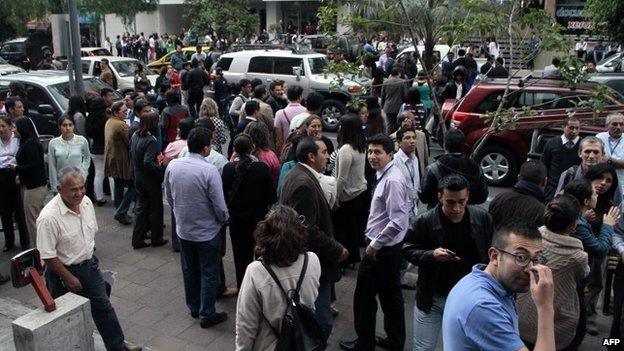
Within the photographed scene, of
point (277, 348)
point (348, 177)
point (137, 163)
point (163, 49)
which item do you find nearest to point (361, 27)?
point (348, 177)

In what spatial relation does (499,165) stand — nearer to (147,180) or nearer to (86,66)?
(147,180)

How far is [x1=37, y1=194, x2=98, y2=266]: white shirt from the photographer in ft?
14.2

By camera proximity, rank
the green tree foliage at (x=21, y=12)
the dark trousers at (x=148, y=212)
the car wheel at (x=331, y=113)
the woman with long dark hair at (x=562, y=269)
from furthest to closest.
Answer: the green tree foliage at (x=21, y=12), the car wheel at (x=331, y=113), the dark trousers at (x=148, y=212), the woman with long dark hair at (x=562, y=269)

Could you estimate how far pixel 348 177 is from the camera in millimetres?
6043

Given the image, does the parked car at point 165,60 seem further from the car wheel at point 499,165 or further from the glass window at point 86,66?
the car wheel at point 499,165

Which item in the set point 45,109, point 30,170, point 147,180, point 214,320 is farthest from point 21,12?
point 214,320

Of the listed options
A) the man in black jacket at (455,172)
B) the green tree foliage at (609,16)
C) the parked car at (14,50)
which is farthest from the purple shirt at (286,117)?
the parked car at (14,50)

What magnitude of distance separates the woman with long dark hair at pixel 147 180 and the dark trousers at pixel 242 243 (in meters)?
1.86

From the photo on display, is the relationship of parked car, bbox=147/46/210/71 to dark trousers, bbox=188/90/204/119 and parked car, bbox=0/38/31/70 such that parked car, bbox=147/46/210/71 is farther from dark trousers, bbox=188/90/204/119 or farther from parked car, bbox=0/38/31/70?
dark trousers, bbox=188/90/204/119

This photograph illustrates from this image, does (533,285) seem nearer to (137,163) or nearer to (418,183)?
(418,183)

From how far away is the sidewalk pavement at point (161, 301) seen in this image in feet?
17.4

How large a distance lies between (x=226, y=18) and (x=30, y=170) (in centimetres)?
2216

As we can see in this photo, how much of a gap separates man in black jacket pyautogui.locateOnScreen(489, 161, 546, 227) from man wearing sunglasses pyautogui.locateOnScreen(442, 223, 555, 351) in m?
1.83

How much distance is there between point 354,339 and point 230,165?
1.89m
